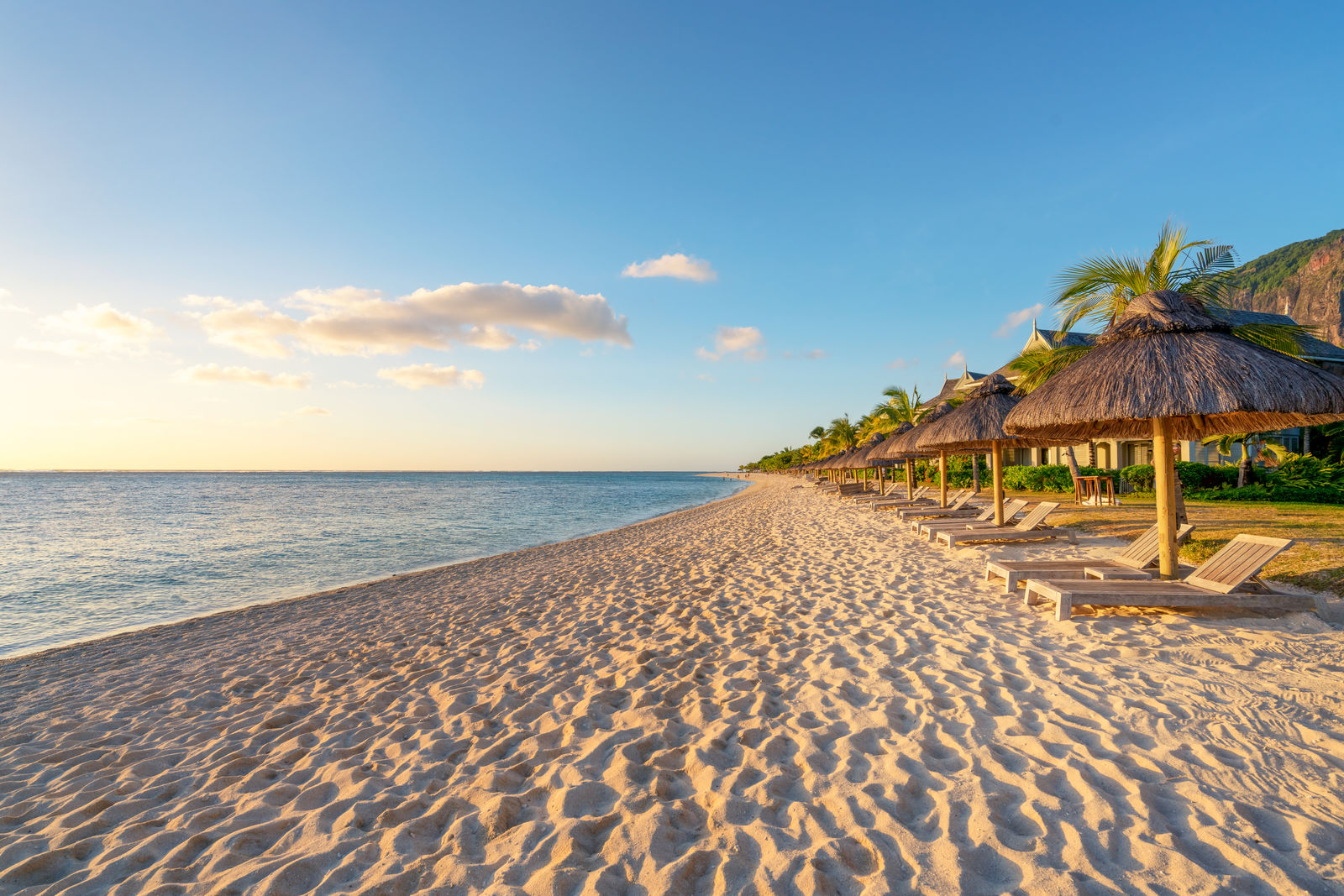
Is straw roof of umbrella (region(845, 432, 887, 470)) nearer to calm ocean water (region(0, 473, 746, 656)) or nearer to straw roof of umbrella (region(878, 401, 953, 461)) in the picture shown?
straw roof of umbrella (region(878, 401, 953, 461))

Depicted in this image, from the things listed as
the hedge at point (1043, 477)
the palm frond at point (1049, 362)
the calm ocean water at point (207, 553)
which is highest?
the palm frond at point (1049, 362)

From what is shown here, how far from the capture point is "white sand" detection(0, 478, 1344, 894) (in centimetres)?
222

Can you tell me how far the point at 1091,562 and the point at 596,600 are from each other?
562 cm

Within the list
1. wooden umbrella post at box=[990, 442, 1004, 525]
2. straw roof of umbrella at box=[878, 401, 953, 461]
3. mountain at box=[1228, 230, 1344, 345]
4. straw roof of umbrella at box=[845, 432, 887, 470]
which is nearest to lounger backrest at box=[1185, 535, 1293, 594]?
wooden umbrella post at box=[990, 442, 1004, 525]

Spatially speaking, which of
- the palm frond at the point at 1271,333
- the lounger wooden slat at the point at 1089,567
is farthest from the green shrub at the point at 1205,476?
the lounger wooden slat at the point at 1089,567

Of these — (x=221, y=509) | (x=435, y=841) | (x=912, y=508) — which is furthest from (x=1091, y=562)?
(x=221, y=509)

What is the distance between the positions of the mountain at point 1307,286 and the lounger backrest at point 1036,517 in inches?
3233

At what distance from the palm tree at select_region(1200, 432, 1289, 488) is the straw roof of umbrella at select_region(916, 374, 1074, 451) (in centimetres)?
717

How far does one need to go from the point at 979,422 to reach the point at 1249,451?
38.6 ft

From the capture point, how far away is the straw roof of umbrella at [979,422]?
10133 mm

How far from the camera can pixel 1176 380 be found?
201 inches

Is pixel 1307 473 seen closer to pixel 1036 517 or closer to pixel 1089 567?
pixel 1036 517

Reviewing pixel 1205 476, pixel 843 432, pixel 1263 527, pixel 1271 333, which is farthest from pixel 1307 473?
pixel 843 432

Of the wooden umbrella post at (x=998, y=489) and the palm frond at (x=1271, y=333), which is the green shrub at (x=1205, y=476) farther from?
the wooden umbrella post at (x=998, y=489)
